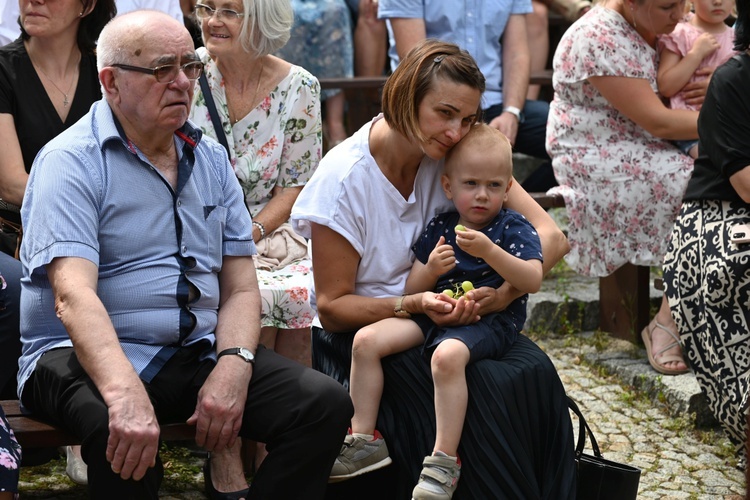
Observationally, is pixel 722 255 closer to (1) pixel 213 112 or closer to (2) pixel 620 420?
(2) pixel 620 420

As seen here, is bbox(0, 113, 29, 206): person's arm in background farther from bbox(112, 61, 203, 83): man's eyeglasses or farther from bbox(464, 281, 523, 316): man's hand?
bbox(464, 281, 523, 316): man's hand

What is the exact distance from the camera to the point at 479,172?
11.2ft

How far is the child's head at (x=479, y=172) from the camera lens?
3414 millimetres

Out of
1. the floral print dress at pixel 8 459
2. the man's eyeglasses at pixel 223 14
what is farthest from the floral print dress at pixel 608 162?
the floral print dress at pixel 8 459

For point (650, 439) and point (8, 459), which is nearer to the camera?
point (8, 459)

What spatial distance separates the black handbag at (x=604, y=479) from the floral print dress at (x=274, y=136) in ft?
4.39

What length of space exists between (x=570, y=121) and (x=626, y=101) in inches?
12.4

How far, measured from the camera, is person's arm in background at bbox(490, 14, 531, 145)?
587cm

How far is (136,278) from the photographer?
323 cm

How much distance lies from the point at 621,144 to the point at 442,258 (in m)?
2.17

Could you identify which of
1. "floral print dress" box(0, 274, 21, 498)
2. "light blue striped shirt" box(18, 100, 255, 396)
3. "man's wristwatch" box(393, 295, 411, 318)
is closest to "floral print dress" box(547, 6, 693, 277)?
"man's wristwatch" box(393, 295, 411, 318)

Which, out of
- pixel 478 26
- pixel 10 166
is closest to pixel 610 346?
pixel 478 26

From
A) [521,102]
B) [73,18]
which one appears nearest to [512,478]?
[73,18]

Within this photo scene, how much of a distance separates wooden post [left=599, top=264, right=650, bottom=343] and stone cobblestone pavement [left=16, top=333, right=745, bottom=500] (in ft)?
0.44
